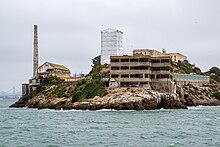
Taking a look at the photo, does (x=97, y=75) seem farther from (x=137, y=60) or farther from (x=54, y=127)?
(x=54, y=127)

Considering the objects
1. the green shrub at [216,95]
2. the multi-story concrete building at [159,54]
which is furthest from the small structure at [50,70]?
the green shrub at [216,95]

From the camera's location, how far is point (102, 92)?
10225 cm

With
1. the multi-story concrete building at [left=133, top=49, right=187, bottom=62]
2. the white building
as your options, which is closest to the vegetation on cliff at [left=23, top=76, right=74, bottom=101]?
the white building

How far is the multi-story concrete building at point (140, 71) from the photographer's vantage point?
4193 inches

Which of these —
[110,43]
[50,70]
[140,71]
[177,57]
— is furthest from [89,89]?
[177,57]

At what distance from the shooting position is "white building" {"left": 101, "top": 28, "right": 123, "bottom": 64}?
135125 millimetres

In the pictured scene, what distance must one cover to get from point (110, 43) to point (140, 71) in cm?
3165

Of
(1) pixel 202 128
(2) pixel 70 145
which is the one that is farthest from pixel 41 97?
(2) pixel 70 145

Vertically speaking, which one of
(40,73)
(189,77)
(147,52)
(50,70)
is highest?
(147,52)

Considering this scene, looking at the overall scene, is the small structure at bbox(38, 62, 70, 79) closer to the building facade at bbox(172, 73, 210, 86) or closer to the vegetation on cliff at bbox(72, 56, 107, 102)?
the vegetation on cliff at bbox(72, 56, 107, 102)

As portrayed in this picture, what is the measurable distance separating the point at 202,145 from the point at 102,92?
61.8 m

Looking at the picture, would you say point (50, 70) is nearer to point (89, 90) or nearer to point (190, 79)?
point (89, 90)

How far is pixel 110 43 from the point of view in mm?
135875

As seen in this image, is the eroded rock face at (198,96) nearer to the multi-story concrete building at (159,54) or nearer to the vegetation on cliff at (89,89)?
the multi-story concrete building at (159,54)
